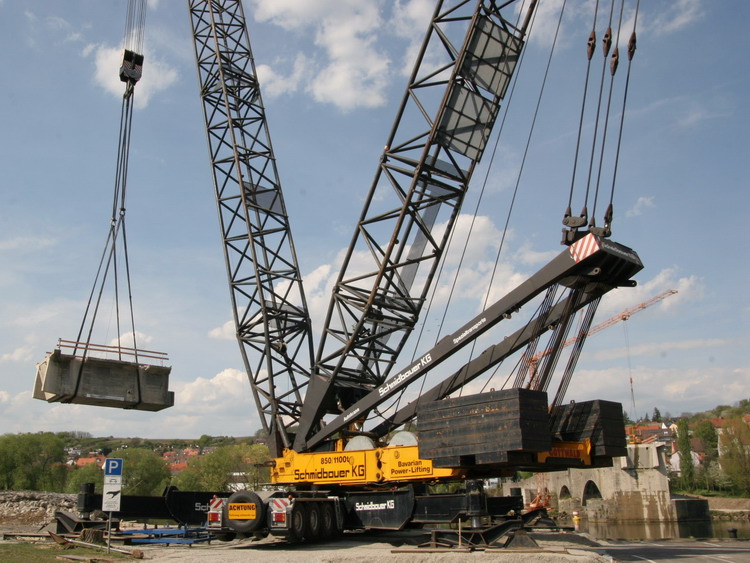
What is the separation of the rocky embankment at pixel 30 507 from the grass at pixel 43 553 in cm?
1539

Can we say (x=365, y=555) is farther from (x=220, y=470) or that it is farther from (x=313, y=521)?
(x=220, y=470)

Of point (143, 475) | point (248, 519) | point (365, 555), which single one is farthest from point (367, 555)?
point (143, 475)

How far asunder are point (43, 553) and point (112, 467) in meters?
2.28

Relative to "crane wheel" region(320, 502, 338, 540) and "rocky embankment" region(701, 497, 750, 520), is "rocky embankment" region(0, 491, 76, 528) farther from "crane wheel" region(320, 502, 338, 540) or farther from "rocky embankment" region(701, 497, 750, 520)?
"rocky embankment" region(701, 497, 750, 520)

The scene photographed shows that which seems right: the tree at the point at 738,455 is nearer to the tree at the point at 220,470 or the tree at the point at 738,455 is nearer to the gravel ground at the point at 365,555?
the tree at the point at 220,470

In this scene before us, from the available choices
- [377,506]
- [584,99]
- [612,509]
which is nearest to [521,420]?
[377,506]

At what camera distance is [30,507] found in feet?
106

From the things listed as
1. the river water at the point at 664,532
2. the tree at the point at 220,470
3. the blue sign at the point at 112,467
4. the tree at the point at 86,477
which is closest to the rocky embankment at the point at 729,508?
the river water at the point at 664,532

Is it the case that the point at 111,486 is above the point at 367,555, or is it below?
above

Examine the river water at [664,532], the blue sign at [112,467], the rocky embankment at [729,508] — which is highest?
the blue sign at [112,467]

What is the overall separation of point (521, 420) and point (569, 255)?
3750 millimetres

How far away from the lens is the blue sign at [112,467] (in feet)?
44.6

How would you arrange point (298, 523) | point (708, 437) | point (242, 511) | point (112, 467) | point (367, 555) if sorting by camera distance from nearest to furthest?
point (367, 555) → point (112, 467) → point (298, 523) → point (242, 511) → point (708, 437)

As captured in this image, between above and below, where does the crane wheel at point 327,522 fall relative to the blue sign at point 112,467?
below
